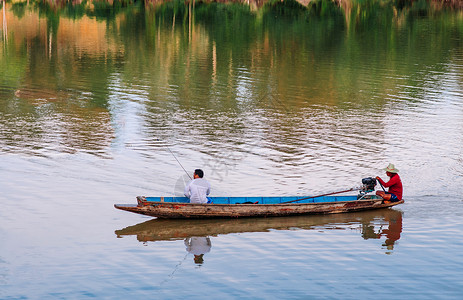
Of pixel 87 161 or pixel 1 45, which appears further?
pixel 1 45

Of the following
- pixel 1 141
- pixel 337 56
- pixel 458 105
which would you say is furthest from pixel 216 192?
pixel 337 56

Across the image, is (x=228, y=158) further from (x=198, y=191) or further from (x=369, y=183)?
(x=369, y=183)

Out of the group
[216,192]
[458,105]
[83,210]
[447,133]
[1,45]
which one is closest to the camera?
[83,210]

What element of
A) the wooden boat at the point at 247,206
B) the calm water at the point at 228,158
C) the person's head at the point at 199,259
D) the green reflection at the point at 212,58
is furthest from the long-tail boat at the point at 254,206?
the green reflection at the point at 212,58

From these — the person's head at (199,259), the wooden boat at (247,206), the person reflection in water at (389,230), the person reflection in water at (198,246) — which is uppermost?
the wooden boat at (247,206)

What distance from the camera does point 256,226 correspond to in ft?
62.1

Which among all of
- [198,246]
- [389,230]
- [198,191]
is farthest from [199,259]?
[389,230]

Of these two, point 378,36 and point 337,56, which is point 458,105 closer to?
point 337,56

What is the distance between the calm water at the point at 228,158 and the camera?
1583 cm

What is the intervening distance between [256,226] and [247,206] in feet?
1.98

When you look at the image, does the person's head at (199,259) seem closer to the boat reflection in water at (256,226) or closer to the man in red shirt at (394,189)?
the boat reflection in water at (256,226)

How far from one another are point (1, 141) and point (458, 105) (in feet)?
72.8

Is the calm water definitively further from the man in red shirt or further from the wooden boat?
the man in red shirt

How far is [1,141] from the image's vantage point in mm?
27109
